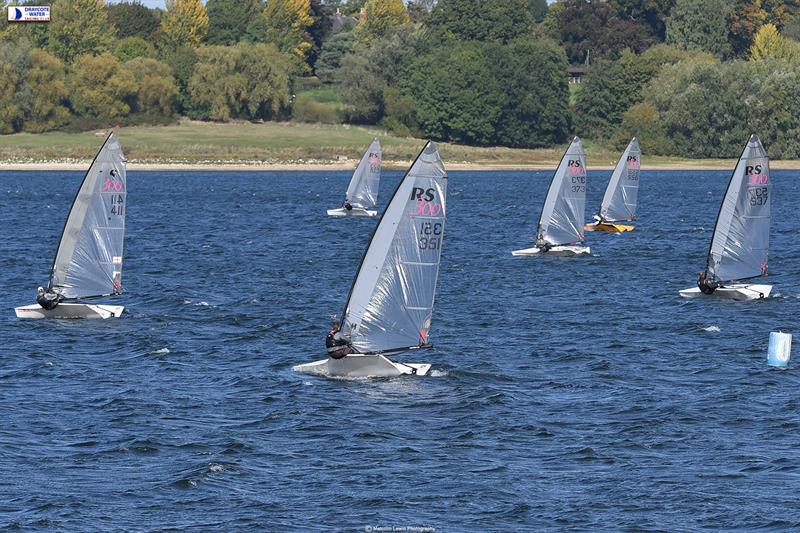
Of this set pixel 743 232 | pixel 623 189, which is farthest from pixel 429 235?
pixel 623 189

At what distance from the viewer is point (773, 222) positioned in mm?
110812

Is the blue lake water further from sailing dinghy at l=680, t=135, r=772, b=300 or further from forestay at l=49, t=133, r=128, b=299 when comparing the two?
forestay at l=49, t=133, r=128, b=299

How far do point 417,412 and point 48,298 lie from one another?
19.1 m

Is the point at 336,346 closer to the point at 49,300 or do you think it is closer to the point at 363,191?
the point at 49,300

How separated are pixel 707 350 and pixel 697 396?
7840mm

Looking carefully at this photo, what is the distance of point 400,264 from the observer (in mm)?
41094

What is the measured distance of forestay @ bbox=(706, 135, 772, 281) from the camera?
56.7 metres

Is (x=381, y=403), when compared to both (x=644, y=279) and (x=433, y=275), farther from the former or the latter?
(x=644, y=279)

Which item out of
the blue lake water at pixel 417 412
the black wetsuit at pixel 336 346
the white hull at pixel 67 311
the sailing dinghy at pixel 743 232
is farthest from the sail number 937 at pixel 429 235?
the sailing dinghy at pixel 743 232

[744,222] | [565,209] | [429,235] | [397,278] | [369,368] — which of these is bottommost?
[369,368]

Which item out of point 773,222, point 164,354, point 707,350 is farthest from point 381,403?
point 773,222

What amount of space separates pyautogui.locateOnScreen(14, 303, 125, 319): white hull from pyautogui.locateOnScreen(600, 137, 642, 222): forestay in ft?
162

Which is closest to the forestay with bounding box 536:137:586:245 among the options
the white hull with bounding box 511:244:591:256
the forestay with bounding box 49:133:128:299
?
the white hull with bounding box 511:244:591:256

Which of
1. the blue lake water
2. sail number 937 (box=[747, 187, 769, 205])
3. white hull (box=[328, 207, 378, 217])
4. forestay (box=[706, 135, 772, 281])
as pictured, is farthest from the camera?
white hull (box=[328, 207, 378, 217])
